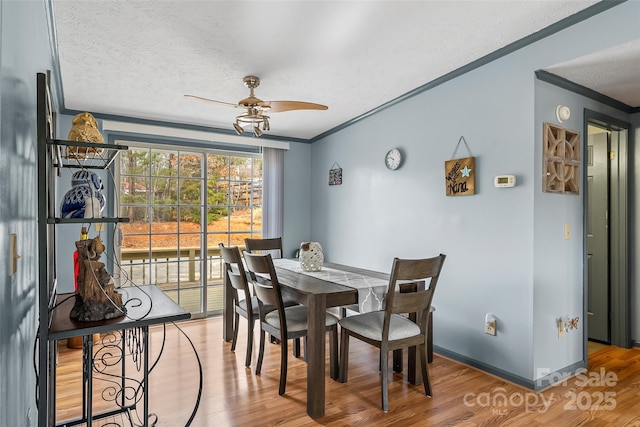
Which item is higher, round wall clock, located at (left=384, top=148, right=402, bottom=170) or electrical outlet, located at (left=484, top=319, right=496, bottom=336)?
round wall clock, located at (left=384, top=148, right=402, bottom=170)

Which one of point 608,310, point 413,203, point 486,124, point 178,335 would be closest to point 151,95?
point 178,335

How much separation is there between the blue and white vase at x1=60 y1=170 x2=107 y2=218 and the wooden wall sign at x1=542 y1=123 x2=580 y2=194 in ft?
9.22

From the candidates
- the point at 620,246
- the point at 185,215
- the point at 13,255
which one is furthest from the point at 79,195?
the point at 620,246

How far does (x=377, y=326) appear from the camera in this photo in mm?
2523

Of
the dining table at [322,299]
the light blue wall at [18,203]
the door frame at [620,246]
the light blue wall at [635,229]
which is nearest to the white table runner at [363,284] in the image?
the dining table at [322,299]

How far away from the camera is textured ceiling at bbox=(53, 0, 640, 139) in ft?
7.40

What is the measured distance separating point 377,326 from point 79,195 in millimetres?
1907

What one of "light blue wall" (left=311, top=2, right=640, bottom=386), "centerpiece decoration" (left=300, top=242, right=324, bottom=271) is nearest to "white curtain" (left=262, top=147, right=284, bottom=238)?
"light blue wall" (left=311, top=2, right=640, bottom=386)

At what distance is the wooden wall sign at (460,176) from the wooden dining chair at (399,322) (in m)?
0.90

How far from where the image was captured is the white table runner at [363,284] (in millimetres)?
2504

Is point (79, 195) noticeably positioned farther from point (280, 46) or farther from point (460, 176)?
point (460, 176)

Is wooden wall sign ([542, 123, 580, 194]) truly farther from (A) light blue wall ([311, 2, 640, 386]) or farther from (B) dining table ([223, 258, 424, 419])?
(B) dining table ([223, 258, 424, 419])

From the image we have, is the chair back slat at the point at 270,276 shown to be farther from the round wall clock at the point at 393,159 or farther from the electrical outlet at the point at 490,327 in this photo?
the round wall clock at the point at 393,159

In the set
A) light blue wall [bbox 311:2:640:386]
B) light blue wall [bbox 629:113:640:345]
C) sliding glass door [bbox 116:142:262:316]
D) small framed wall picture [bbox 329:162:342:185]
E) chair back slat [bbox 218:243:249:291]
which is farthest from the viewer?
small framed wall picture [bbox 329:162:342:185]
